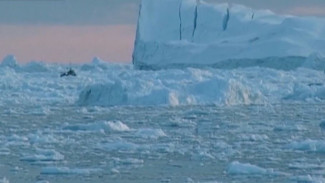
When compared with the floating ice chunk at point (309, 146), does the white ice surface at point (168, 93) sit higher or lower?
lower

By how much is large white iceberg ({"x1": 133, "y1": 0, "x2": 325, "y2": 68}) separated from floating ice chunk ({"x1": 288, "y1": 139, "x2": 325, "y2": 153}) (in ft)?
64.1

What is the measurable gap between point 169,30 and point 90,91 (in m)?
14.1

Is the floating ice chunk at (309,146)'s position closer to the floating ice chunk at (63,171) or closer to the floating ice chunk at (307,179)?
the floating ice chunk at (307,179)

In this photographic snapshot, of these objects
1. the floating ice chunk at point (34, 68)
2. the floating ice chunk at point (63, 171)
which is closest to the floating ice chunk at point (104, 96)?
the floating ice chunk at point (63, 171)

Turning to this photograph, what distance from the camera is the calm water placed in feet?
23.5

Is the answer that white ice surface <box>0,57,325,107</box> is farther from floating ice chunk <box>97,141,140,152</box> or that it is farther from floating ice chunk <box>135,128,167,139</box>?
floating ice chunk <box>97,141,140,152</box>

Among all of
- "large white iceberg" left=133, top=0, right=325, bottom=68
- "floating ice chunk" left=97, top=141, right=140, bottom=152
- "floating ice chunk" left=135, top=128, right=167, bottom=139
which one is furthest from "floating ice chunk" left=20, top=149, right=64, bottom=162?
"large white iceberg" left=133, top=0, right=325, bottom=68

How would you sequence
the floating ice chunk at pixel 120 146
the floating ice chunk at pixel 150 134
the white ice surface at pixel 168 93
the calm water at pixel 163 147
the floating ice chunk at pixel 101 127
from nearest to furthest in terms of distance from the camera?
1. the calm water at pixel 163 147
2. the floating ice chunk at pixel 120 146
3. the floating ice chunk at pixel 150 134
4. the floating ice chunk at pixel 101 127
5. the white ice surface at pixel 168 93

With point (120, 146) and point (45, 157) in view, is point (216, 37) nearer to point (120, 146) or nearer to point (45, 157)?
point (120, 146)

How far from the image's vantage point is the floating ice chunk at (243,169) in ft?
23.8

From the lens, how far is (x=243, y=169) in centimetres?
729

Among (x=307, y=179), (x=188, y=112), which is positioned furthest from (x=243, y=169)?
(x=188, y=112)

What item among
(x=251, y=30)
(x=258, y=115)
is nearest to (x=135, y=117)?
(x=258, y=115)

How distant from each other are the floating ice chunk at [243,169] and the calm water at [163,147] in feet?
0.03
